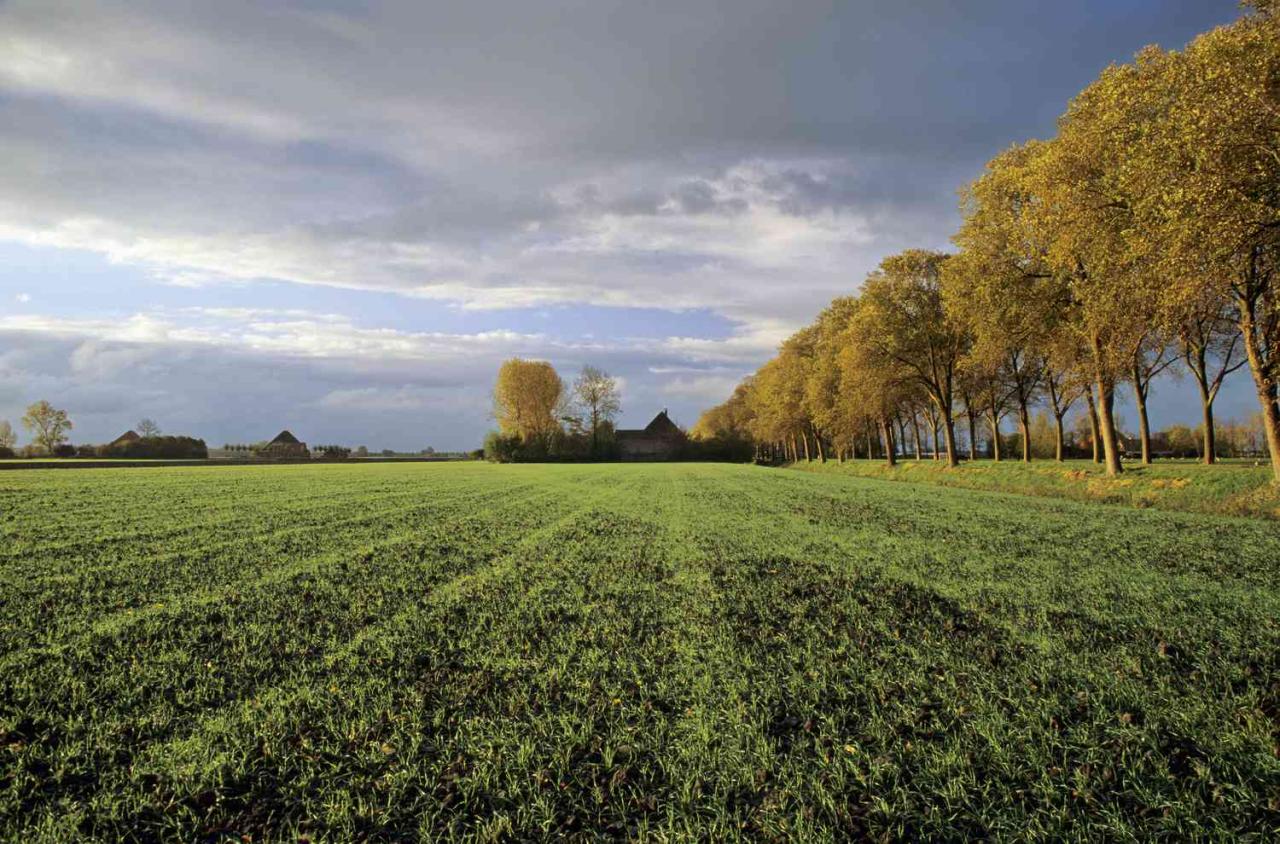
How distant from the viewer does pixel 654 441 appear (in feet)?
494

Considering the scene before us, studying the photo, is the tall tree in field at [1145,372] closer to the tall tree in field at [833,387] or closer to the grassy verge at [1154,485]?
the grassy verge at [1154,485]

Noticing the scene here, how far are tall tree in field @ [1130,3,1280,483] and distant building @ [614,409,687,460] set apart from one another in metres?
108

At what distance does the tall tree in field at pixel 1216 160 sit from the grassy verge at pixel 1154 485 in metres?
6.27

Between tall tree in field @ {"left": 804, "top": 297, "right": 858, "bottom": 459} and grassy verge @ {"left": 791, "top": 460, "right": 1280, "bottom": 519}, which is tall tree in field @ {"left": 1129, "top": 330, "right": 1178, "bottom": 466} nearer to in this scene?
grassy verge @ {"left": 791, "top": 460, "right": 1280, "bottom": 519}

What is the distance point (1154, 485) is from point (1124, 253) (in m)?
9.02

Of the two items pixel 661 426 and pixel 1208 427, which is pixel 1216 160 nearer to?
pixel 1208 427

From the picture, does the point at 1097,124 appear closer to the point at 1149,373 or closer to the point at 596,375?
the point at 1149,373

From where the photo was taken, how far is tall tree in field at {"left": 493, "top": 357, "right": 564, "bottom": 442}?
10419 centimetres

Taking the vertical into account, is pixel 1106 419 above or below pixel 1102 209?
below

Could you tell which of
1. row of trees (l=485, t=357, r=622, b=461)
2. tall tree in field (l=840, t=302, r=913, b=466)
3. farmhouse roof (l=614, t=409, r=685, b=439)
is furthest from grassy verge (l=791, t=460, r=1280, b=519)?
farmhouse roof (l=614, t=409, r=685, b=439)

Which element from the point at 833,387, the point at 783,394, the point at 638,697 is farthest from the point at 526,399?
the point at 638,697

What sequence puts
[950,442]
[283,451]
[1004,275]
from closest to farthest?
[1004,275] < [950,442] < [283,451]

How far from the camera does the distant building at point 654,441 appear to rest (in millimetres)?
135625

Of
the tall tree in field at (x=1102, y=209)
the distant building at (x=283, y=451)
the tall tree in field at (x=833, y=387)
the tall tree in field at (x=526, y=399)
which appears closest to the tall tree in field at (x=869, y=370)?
the tall tree in field at (x=833, y=387)
